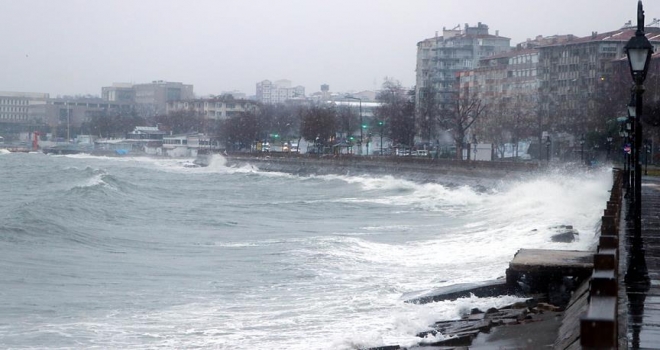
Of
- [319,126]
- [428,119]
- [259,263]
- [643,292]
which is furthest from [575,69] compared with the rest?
[643,292]

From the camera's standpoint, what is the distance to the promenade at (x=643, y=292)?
8739 mm

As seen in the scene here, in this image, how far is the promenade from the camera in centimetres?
874

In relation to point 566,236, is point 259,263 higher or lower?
lower

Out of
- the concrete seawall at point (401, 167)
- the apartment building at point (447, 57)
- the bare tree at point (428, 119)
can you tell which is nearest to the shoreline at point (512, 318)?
the concrete seawall at point (401, 167)

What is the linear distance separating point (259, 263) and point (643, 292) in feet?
39.3

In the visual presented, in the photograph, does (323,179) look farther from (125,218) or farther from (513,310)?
(513,310)

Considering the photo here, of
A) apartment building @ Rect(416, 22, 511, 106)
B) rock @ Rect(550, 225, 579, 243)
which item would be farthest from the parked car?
rock @ Rect(550, 225, 579, 243)

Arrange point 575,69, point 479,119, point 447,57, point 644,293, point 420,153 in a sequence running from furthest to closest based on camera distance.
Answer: point 447,57 → point 575,69 → point 479,119 → point 420,153 → point 644,293

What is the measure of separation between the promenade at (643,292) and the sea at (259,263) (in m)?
2.27

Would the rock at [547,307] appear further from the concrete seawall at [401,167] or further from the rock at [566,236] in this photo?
the concrete seawall at [401,167]

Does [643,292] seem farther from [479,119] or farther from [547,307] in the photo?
[479,119]

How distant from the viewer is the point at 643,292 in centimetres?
1132

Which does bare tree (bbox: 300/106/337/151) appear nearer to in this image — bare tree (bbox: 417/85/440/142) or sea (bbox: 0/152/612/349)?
bare tree (bbox: 417/85/440/142)

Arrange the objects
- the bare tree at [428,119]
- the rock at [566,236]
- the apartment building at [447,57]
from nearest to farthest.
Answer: the rock at [566,236] < the bare tree at [428,119] < the apartment building at [447,57]
